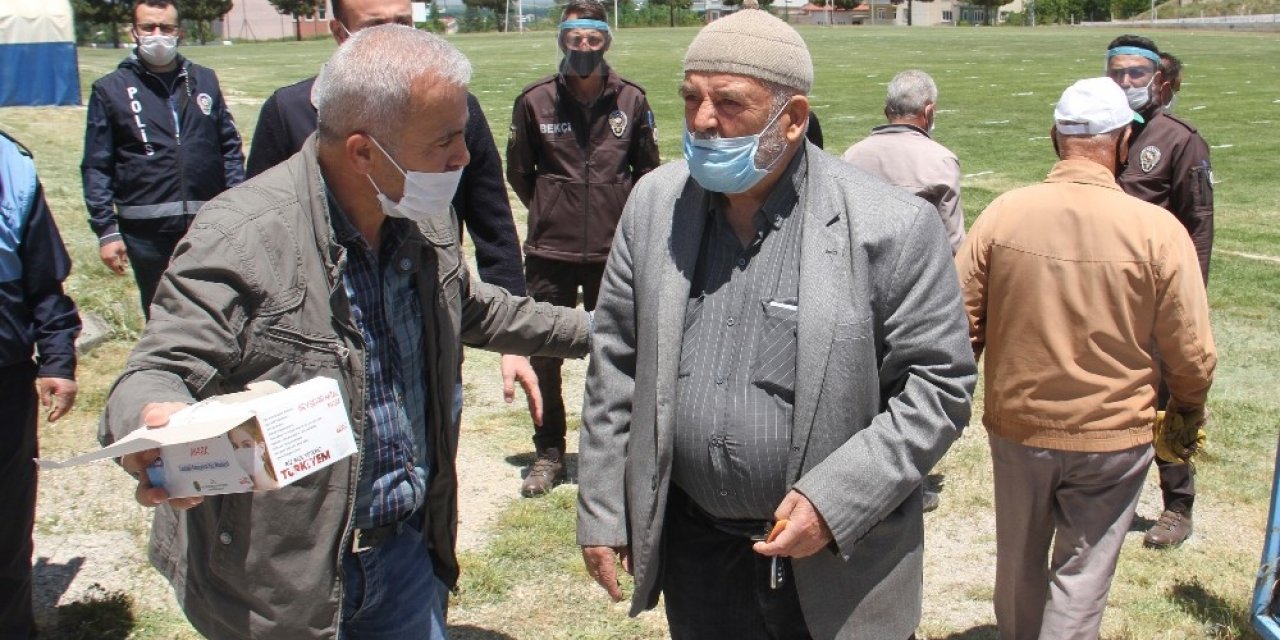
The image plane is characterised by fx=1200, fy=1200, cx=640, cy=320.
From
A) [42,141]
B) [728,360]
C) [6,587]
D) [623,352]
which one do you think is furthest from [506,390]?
[42,141]

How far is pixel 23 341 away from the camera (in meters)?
4.11

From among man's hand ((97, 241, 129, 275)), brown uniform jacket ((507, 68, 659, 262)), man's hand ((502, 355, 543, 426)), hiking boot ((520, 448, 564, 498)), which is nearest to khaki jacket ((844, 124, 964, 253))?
brown uniform jacket ((507, 68, 659, 262))

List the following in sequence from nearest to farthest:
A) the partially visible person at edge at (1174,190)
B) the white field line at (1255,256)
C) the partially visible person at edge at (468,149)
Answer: the partially visible person at edge at (468,149), the partially visible person at edge at (1174,190), the white field line at (1255,256)

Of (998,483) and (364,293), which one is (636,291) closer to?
(364,293)

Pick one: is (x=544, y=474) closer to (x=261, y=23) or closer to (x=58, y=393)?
(x=58, y=393)

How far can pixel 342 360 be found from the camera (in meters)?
2.58

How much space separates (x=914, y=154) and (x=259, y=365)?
3.75 meters

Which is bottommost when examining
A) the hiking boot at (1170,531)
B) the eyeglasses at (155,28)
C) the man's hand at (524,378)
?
the hiking boot at (1170,531)

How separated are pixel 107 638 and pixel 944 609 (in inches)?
130

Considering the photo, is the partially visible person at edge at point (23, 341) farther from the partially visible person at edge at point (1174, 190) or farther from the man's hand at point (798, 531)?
the partially visible person at edge at point (1174, 190)

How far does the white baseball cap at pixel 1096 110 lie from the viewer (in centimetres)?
385

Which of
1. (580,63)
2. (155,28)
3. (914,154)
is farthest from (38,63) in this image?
(914,154)

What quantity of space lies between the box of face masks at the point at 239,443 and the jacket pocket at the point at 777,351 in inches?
38.9

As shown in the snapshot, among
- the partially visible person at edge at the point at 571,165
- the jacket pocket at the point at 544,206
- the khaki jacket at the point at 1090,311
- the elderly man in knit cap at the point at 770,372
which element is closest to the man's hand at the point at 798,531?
the elderly man in knit cap at the point at 770,372
